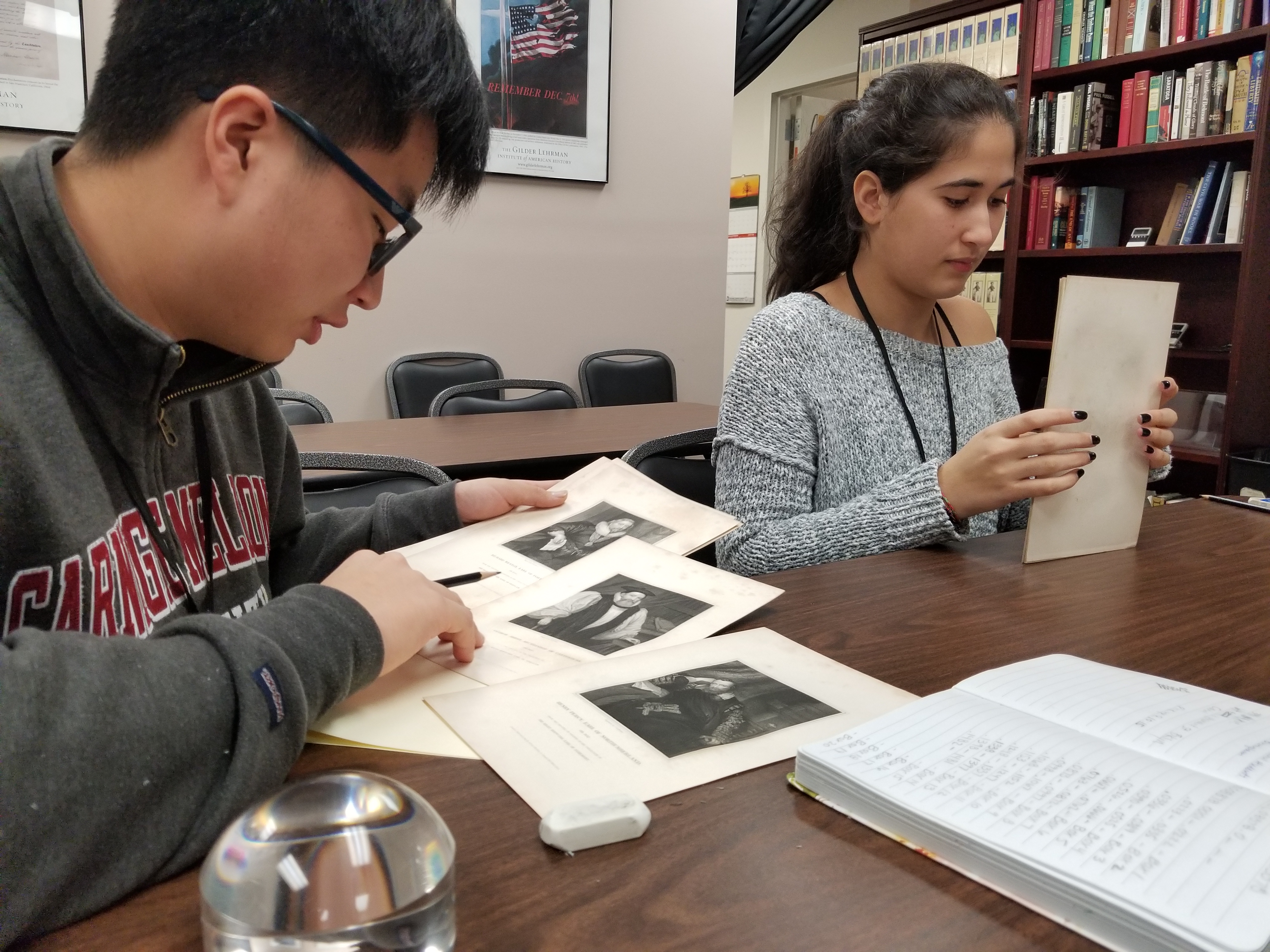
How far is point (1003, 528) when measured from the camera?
4.90 feet

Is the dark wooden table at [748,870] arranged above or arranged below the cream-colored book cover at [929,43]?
below

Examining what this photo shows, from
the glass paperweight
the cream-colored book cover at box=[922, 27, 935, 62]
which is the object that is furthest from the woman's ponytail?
the cream-colored book cover at box=[922, 27, 935, 62]

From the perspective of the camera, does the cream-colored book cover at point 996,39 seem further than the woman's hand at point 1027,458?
Yes

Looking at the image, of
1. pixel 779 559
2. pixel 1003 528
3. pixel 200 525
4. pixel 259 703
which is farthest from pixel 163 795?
pixel 1003 528

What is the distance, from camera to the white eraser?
49 cm

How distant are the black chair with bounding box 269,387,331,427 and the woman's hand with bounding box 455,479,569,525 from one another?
67.0 inches

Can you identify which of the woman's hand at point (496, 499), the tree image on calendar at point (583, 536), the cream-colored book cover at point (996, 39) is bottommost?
the tree image on calendar at point (583, 536)

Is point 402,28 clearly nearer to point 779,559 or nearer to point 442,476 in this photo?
point 779,559

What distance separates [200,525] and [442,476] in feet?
2.17

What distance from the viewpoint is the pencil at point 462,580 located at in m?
0.90

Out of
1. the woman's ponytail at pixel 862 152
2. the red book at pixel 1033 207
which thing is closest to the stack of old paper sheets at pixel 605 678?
the woman's ponytail at pixel 862 152

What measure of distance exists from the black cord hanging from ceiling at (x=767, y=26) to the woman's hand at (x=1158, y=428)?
3398mm

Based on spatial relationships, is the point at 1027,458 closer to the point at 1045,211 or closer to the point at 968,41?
the point at 1045,211

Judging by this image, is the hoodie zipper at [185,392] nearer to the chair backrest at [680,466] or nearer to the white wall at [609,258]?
the chair backrest at [680,466]
